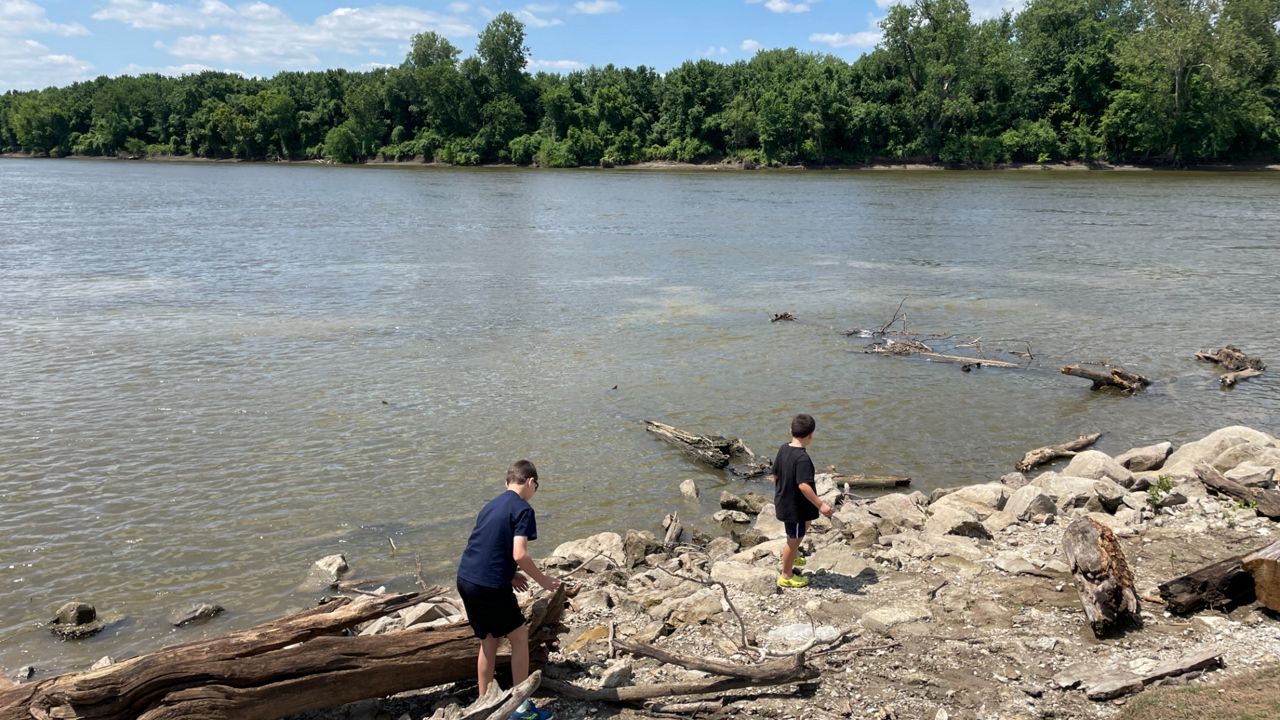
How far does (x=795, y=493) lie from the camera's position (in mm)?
8758

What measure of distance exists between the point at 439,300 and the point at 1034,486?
20.2 m

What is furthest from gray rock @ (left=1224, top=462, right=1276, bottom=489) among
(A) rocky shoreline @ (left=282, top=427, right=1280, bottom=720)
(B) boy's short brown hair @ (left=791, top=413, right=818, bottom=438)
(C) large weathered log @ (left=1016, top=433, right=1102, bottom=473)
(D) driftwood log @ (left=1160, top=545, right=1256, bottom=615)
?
(B) boy's short brown hair @ (left=791, top=413, right=818, bottom=438)

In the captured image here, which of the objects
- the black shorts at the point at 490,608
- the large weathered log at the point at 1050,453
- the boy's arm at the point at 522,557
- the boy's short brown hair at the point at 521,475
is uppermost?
the boy's short brown hair at the point at 521,475

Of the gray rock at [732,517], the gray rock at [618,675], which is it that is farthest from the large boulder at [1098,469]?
the gray rock at [618,675]

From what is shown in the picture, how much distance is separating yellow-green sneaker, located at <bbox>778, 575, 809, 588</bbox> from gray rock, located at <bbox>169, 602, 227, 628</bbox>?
6021mm

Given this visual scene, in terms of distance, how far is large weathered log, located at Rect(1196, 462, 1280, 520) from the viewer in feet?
32.6

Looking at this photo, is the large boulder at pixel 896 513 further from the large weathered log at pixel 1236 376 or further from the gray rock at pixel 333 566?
the large weathered log at pixel 1236 376

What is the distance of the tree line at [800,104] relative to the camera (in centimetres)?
8825

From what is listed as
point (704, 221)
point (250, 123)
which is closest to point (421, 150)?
point (250, 123)

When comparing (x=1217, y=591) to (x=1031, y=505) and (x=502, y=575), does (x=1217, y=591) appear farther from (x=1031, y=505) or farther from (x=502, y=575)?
(x=502, y=575)

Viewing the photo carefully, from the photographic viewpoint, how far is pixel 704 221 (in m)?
52.4

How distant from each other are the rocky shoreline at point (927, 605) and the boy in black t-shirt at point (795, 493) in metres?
0.26

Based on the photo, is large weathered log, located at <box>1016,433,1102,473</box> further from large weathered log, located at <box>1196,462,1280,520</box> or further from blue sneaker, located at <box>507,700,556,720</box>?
blue sneaker, located at <box>507,700,556,720</box>

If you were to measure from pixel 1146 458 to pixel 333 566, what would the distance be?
37.7ft
